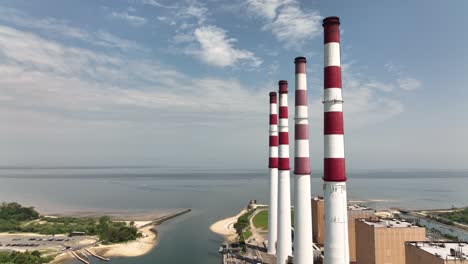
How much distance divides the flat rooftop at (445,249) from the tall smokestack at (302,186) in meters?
8.16

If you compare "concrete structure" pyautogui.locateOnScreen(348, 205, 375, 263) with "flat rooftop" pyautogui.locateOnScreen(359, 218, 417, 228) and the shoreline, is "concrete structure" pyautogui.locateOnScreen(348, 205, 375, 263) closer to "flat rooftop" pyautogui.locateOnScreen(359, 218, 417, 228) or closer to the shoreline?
"flat rooftop" pyautogui.locateOnScreen(359, 218, 417, 228)

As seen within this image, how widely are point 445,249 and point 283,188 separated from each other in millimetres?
16508

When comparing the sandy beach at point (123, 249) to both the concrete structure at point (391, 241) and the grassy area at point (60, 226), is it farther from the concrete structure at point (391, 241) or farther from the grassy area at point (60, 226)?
the concrete structure at point (391, 241)

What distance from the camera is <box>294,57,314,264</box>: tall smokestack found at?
2816cm

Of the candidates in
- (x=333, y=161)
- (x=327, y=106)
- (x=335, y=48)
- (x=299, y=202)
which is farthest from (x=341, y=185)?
(x=299, y=202)

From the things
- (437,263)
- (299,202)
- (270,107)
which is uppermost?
(270,107)

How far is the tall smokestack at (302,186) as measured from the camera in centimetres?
2816

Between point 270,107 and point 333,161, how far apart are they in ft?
74.0

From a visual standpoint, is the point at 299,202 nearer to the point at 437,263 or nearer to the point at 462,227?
the point at 437,263

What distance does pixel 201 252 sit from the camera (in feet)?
177

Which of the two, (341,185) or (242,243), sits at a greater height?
(341,185)

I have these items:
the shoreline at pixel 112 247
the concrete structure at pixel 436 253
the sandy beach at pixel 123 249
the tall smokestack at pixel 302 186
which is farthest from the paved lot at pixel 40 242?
the concrete structure at pixel 436 253

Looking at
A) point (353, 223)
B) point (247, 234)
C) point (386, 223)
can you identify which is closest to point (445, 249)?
point (386, 223)

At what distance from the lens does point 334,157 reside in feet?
63.5
